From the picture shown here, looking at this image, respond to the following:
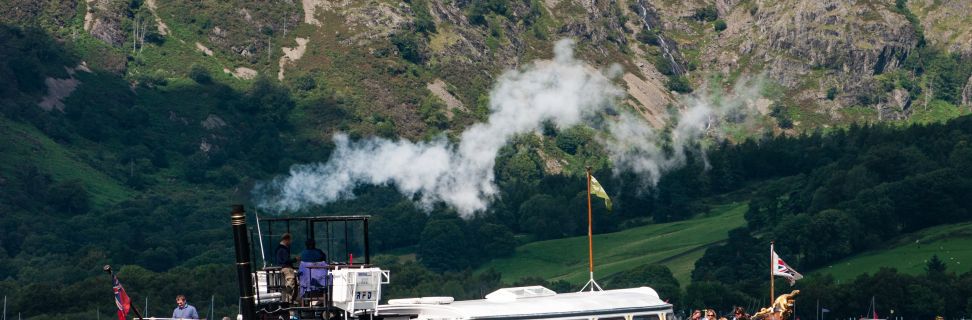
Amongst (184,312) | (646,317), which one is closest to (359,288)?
(184,312)

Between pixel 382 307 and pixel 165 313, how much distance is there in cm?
14302

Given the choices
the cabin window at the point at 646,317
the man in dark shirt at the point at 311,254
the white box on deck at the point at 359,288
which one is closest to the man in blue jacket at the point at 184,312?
the man in dark shirt at the point at 311,254

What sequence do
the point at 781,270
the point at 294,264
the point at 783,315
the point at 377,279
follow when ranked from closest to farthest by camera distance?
the point at 783,315, the point at 377,279, the point at 294,264, the point at 781,270

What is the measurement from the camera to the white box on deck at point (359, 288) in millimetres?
58031

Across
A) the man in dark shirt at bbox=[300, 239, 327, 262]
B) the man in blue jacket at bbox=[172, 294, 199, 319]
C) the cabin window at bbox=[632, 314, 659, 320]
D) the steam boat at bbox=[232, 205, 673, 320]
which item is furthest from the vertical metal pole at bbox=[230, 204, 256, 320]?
the cabin window at bbox=[632, 314, 659, 320]

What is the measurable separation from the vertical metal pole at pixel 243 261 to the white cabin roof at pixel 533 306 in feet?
13.9

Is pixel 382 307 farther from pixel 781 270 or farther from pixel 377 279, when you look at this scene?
pixel 781 270

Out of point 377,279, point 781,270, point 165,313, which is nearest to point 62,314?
point 165,313

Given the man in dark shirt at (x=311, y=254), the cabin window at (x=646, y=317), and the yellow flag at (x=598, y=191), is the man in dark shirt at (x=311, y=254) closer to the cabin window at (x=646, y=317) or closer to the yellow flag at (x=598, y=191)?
the cabin window at (x=646, y=317)

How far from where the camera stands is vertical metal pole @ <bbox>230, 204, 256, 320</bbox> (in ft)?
180

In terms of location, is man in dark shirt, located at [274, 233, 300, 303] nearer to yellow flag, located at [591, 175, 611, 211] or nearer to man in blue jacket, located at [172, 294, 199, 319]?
man in blue jacket, located at [172, 294, 199, 319]

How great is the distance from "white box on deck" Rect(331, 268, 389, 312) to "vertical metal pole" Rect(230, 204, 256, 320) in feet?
9.40

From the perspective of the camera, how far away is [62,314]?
198 m

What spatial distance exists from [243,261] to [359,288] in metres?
4.40
